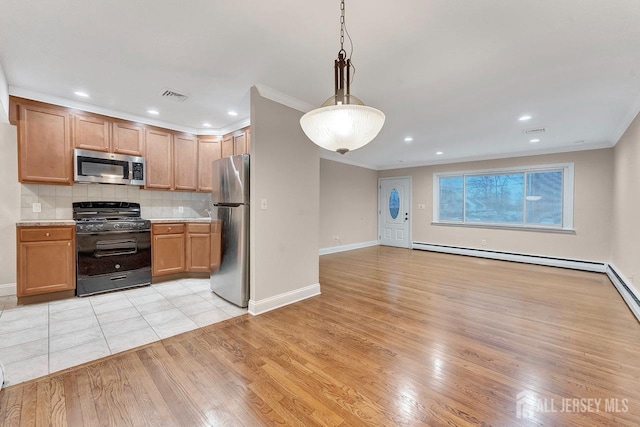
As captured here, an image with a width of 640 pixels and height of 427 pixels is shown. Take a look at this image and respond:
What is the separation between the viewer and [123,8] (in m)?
1.75

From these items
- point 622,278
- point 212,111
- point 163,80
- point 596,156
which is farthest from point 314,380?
point 596,156

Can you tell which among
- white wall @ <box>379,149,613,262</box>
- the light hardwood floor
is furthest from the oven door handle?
white wall @ <box>379,149,613,262</box>

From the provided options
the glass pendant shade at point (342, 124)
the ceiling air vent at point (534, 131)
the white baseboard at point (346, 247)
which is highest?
the ceiling air vent at point (534, 131)

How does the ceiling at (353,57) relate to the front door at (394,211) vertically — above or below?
above

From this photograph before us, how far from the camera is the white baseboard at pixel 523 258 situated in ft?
16.4

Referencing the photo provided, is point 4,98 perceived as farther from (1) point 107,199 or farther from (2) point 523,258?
(2) point 523,258

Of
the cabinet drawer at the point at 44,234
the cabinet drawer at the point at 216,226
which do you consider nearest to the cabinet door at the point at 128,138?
the cabinet drawer at the point at 44,234

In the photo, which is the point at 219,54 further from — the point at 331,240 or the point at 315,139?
the point at 331,240

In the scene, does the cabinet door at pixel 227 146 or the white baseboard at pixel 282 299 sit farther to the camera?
the cabinet door at pixel 227 146

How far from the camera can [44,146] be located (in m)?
3.19

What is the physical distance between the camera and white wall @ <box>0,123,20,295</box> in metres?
3.19

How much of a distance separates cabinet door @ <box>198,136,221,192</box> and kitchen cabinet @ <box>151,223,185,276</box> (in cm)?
81

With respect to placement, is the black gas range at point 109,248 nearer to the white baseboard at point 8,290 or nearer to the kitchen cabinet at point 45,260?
the kitchen cabinet at point 45,260

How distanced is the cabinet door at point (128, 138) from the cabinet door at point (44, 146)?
48cm
